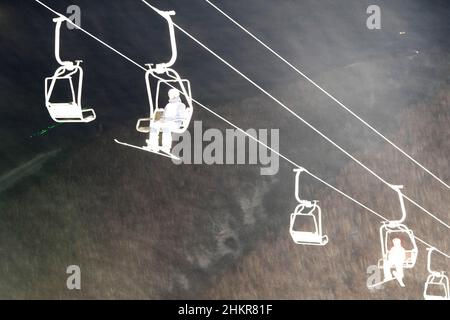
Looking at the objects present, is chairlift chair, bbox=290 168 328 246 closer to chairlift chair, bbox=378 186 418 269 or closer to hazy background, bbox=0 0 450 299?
hazy background, bbox=0 0 450 299

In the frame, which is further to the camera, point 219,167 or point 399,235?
point 219,167

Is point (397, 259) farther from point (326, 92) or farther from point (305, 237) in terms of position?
point (326, 92)

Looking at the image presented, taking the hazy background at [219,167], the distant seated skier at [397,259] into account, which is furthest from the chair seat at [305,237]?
the distant seated skier at [397,259]

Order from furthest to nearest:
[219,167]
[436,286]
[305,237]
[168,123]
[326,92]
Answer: [219,167] < [326,92] < [436,286] < [305,237] < [168,123]

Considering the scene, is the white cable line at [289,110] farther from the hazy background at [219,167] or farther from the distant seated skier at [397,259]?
the distant seated skier at [397,259]

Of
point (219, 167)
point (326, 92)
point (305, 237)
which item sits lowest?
point (305, 237)

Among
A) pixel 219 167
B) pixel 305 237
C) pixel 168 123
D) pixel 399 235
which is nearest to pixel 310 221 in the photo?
pixel 305 237

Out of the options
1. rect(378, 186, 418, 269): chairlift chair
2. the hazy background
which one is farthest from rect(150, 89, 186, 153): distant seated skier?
rect(378, 186, 418, 269): chairlift chair
